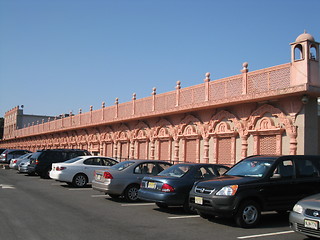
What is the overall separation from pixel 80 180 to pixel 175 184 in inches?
311

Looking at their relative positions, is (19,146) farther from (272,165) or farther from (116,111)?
(272,165)

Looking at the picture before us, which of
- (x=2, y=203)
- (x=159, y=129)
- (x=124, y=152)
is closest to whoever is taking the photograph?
(x=2, y=203)

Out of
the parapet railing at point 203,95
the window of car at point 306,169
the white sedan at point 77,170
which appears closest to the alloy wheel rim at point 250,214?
the window of car at point 306,169

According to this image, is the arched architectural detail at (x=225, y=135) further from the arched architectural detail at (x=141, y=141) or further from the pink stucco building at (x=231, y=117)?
the arched architectural detail at (x=141, y=141)

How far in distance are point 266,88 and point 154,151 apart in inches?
427

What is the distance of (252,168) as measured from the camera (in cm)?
964

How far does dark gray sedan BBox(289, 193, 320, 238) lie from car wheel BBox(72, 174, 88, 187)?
37.5 ft

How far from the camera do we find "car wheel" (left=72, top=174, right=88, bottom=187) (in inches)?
666

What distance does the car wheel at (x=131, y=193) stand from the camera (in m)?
12.4

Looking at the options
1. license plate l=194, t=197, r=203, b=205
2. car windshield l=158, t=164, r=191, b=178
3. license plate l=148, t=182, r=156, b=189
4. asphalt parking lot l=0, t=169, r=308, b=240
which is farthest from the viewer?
car windshield l=158, t=164, r=191, b=178

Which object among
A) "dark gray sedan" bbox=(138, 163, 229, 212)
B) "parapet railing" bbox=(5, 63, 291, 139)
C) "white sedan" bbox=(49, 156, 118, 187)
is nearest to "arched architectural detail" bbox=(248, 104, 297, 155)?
"parapet railing" bbox=(5, 63, 291, 139)


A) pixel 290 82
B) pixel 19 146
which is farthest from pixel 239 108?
pixel 19 146

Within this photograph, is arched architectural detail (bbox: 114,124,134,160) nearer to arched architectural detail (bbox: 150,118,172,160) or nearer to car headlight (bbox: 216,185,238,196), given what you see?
arched architectural detail (bbox: 150,118,172,160)

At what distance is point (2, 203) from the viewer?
36.9ft
